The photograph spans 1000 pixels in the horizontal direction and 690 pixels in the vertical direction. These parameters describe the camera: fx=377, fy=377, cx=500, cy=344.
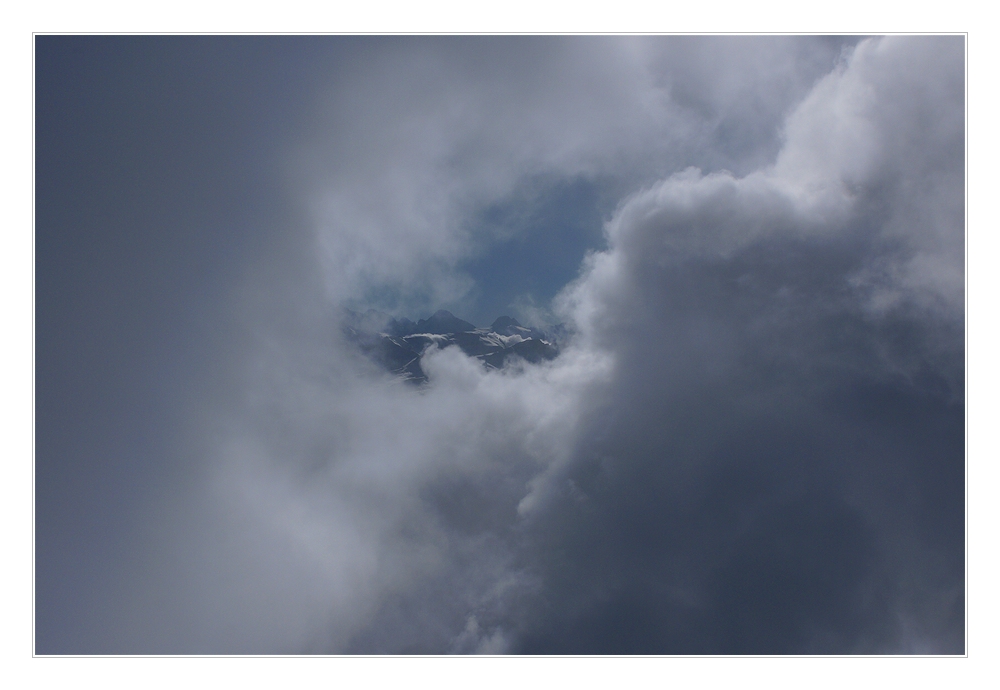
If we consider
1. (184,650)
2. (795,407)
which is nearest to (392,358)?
(184,650)

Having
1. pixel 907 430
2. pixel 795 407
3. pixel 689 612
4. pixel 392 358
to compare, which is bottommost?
pixel 689 612

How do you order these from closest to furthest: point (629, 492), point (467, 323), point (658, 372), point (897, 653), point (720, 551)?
1. point (897, 653)
2. point (720, 551)
3. point (629, 492)
4. point (658, 372)
5. point (467, 323)

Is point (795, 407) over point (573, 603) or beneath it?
over

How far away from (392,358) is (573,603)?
10981 mm

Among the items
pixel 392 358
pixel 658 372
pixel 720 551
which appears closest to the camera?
pixel 720 551

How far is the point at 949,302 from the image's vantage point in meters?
8.60

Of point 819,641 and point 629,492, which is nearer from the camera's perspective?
point 819,641

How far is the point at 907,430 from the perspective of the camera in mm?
9195

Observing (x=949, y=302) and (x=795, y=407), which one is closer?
(x=949, y=302)

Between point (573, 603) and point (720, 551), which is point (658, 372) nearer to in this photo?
point (720, 551)

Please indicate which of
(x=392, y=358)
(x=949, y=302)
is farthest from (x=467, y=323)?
(x=949, y=302)

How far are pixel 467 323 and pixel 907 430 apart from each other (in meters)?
12.8

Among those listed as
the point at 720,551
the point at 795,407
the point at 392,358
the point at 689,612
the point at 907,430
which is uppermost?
the point at 392,358

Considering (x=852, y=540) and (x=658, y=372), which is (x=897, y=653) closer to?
(x=852, y=540)
